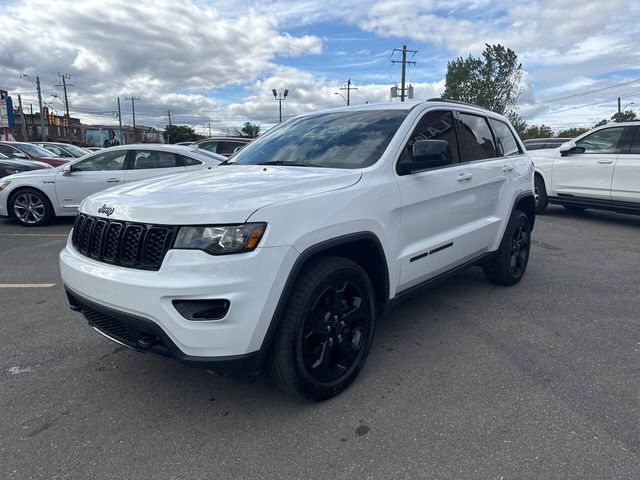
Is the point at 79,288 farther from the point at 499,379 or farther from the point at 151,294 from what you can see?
the point at 499,379

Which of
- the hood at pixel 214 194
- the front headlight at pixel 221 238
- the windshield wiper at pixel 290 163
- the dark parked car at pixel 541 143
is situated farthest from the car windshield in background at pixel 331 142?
the dark parked car at pixel 541 143

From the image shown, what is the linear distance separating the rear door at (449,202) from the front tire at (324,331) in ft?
1.68

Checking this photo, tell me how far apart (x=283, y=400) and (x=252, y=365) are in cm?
60

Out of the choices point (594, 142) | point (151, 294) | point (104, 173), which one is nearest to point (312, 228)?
point (151, 294)

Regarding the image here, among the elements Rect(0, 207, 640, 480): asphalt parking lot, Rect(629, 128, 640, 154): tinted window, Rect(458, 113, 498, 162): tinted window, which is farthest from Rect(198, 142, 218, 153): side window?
Rect(458, 113, 498, 162): tinted window

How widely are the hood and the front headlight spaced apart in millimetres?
39

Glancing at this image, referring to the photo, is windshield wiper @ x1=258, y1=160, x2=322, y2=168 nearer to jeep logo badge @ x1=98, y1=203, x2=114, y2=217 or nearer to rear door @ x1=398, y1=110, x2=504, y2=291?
rear door @ x1=398, y1=110, x2=504, y2=291

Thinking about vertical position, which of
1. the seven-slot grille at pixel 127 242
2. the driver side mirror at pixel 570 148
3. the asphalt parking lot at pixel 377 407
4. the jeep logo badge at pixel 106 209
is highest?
the driver side mirror at pixel 570 148

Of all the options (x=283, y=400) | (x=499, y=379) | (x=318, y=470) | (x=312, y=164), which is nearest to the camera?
(x=318, y=470)

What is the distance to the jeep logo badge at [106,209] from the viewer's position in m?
2.60

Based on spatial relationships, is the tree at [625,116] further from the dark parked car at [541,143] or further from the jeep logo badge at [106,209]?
the jeep logo badge at [106,209]

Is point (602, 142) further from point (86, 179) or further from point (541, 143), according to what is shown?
point (86, 179)

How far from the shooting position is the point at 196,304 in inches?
87.9

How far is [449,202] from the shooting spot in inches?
145
